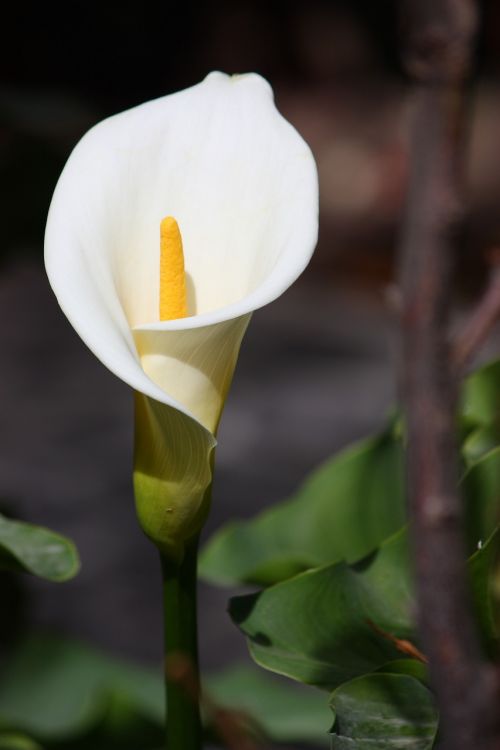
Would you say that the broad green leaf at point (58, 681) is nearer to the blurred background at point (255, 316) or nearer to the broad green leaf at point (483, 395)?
the blurred background at point (255, 316)

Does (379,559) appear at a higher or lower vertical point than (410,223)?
lower

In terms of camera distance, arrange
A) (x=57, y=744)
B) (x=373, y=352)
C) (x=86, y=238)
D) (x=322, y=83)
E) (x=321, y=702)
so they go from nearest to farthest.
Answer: (x=86, y=238), (x=57, y=744), (x=321, y=702), (x=373, y=352), (x=322, y=83)

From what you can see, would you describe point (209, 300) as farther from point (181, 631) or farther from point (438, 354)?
point (438, 354)

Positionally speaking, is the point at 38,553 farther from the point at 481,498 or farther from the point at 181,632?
the point at 481,498

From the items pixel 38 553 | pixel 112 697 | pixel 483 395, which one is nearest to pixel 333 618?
pixel 38 553

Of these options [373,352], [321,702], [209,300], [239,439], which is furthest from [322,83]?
[209,300]

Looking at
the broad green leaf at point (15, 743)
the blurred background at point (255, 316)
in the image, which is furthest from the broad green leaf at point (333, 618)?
the broad green leaf at point (15, 743)
